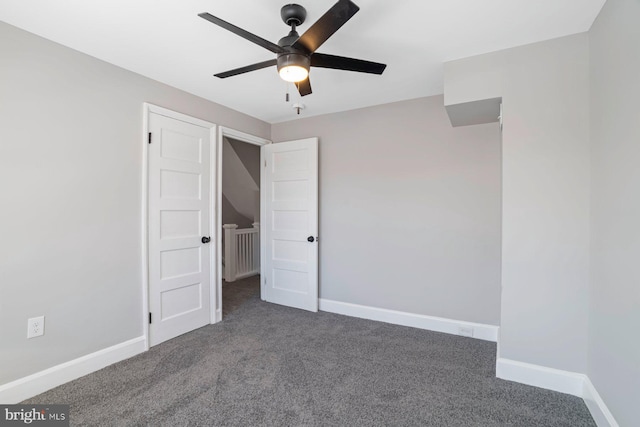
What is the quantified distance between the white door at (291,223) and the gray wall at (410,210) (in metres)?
0.18

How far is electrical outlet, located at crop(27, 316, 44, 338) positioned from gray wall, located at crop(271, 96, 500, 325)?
2.63m

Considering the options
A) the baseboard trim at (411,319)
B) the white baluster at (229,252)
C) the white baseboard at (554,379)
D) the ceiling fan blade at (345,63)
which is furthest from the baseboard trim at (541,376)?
the white baluster at (229,252)

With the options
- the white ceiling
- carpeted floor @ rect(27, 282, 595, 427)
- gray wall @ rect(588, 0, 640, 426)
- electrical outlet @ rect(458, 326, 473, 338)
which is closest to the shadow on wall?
the white ceiling

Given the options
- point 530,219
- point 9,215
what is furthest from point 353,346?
point 9,215

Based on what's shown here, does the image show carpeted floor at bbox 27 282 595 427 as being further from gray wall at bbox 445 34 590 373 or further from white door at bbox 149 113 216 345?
gray wall at bbox 445 34 590 373

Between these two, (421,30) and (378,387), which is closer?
(421,30)

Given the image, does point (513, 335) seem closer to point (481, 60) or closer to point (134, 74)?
point (481, 60)

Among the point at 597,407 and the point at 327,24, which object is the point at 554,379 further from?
the point at 327,24

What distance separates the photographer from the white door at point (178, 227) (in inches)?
109

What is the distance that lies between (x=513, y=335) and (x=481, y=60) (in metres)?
2.10

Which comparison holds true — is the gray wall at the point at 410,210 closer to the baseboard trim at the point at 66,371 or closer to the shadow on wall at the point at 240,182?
the shadow on wall at the point at 240,182

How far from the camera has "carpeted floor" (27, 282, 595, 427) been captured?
1810mm

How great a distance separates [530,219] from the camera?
6.96ft

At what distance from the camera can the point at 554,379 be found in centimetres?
207
